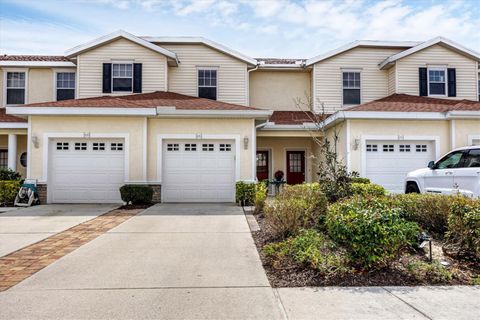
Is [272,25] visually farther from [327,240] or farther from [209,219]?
[327,240]

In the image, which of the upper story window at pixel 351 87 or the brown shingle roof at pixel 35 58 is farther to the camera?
the upper story window at pixel 351 87

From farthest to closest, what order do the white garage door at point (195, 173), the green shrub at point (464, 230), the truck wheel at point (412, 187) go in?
the white garage door at point (195, 173), the truck wheel at point (412, 187), the green shrub at point (464, 230)

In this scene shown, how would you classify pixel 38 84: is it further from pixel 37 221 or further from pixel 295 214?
pixel 295 214

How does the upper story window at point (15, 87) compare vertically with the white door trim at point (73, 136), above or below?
above

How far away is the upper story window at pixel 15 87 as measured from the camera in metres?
17.0

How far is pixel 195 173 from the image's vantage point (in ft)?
42.9

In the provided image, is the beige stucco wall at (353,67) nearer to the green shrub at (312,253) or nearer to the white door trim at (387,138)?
the white door trim at (387,138)

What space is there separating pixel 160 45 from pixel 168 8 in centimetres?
633

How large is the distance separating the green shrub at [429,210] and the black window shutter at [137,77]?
39.8 ft

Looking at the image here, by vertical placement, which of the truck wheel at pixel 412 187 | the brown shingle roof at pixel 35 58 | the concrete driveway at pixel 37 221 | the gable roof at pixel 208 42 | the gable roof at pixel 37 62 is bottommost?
the concrete driveway at pixel 37 221

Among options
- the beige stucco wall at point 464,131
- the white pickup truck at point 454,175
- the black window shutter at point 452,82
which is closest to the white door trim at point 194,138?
the white pickup truck at point 454,175

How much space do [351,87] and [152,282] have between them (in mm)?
15181

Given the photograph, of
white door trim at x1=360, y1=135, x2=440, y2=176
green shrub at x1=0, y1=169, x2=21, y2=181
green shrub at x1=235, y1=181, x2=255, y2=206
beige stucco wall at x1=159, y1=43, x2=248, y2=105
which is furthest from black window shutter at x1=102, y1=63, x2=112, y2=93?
white door trim at x1=360, y1=135, x2=440, y2=176

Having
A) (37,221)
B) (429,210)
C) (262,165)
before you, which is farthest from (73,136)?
(429,210)
